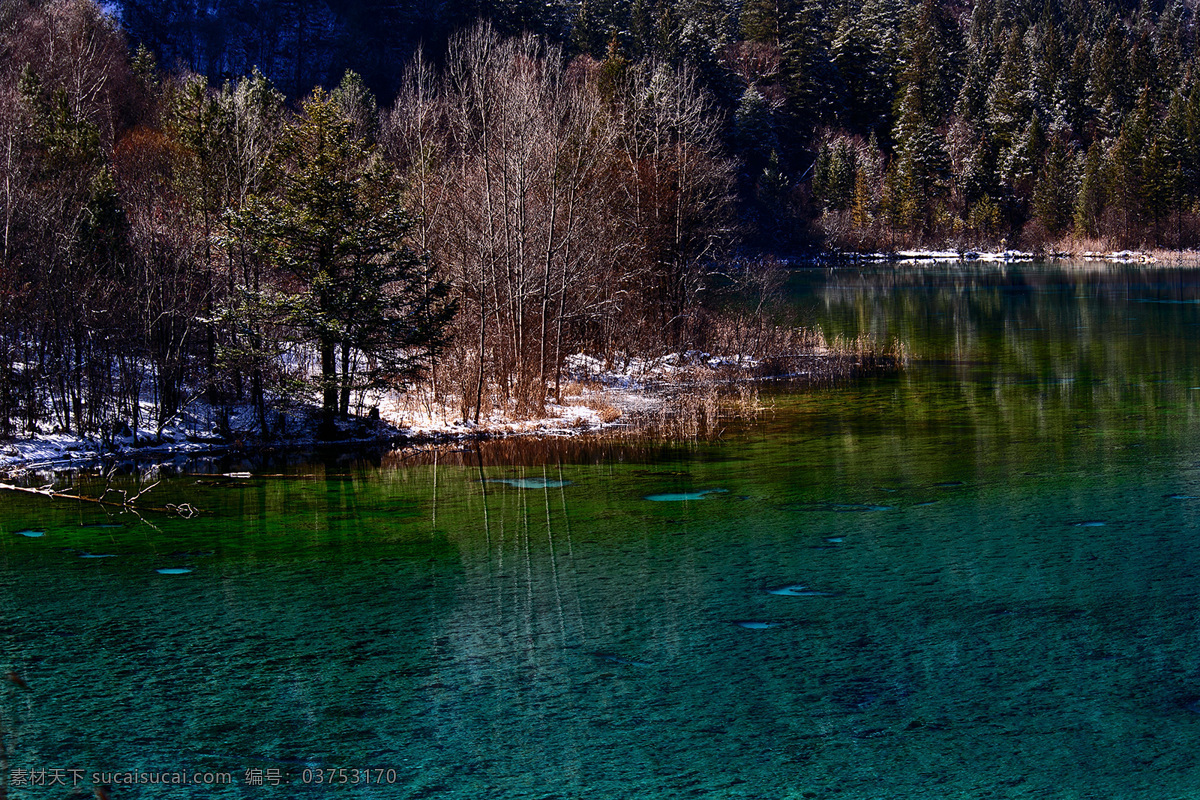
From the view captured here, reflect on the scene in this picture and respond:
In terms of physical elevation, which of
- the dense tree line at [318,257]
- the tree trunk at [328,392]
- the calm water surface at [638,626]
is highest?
the dense tree line at [318,257]

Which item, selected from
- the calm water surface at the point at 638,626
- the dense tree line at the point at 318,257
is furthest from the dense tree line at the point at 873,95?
the calm water surface at the point at 638,626

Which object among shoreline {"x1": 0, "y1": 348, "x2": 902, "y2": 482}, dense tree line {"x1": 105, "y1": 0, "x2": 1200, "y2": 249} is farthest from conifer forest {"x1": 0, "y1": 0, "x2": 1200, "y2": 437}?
dense tree line {"x1": 105, "y1": 0, "x2": 1200, "y2": 249}

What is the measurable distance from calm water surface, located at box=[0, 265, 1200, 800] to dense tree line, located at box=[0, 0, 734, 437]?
9.51ft

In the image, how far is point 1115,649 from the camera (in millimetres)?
8219

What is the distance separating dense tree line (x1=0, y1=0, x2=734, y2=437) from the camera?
1825cm

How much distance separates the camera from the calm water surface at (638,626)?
664 cm

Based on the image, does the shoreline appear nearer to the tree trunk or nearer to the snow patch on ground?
the snow patch on ground

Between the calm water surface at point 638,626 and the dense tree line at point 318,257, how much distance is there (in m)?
2.90

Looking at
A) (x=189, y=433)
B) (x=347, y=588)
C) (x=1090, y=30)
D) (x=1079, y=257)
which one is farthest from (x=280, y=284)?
(x=1090, y=30)

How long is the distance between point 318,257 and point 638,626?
11.8 metres

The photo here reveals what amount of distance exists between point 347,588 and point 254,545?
7.58ft

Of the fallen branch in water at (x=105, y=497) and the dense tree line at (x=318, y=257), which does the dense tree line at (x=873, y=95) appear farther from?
the fallen branch in water at (x=105, y=497)

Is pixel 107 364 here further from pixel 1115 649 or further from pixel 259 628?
pixel 1115 649

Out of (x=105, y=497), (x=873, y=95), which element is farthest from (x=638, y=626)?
(x=873, y=95)
